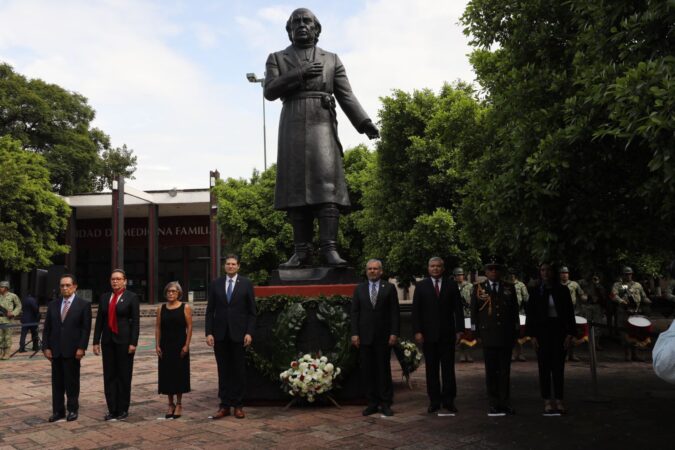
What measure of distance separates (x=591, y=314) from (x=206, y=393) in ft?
25.8

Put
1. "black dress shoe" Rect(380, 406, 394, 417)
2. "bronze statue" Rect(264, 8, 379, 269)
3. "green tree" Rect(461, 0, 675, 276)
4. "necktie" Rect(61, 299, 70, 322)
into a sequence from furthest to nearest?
"bronze statue" Rect(264, 8, 379, 269) < "necktie" Rect(61, 299, 70, 322) < "black dress shoe" Rect(380, 406, 394, 417) < "green tree" Rect(461, 0, 675, 276)

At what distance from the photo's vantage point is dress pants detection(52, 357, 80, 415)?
20.3 feet

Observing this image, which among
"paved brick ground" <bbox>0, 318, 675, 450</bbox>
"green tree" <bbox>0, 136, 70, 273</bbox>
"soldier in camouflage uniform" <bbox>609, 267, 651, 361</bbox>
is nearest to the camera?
"paved brick ground" <bbox>0, 318, 675, 450</bbox>

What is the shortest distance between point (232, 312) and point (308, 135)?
7.16 feet

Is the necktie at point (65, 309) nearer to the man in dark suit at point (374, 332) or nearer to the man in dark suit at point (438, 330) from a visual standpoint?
the man in dark suit at point (374, 332)

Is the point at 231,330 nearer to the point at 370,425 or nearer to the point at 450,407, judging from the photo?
the point at 370,425

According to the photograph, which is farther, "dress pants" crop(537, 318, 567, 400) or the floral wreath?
the floral wreath

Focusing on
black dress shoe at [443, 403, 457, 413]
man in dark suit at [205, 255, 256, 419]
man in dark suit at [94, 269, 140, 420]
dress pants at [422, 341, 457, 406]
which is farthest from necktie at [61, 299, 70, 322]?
black dress shoe at [443, 403, 457, 413]

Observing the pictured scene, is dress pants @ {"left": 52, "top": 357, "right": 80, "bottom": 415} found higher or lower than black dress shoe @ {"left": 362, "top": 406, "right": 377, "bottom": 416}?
higher

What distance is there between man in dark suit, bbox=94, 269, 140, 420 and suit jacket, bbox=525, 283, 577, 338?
171 inches

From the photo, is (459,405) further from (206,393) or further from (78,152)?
(78,152)

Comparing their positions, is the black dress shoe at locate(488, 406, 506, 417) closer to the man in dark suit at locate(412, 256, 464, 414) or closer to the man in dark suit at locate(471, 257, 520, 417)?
the man in dark suit at locate(471, 257, 520, 417)

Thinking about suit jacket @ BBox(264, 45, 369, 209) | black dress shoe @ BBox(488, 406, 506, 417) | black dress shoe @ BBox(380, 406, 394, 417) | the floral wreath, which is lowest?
black dress shoe @ BBox(488, 406, 506, 417)

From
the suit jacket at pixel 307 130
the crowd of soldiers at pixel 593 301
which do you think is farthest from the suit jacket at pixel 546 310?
the crowd of soldiers at pixel 593 301
